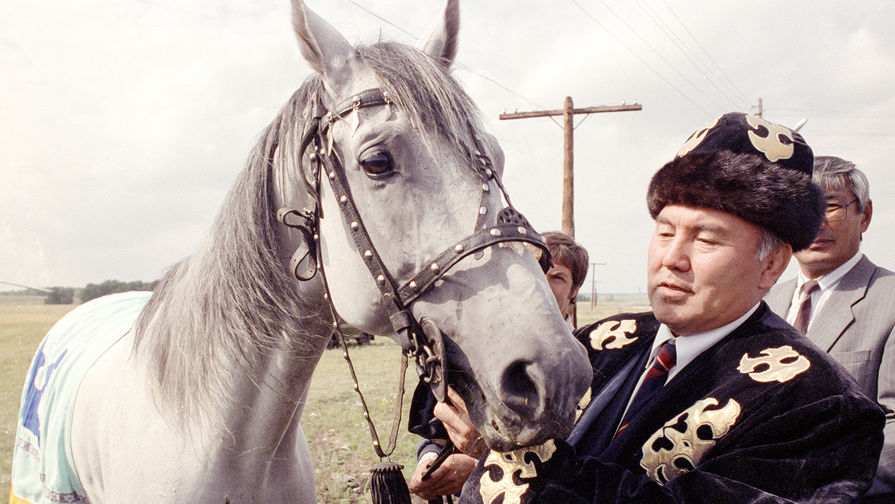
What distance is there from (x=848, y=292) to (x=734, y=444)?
225 cm

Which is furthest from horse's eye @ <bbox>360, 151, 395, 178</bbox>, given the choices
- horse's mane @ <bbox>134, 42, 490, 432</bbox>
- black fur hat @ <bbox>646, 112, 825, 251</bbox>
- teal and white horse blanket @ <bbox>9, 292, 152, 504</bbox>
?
teal and white horse blanket @ <bbox>9, 292, 152, 504</bbox>

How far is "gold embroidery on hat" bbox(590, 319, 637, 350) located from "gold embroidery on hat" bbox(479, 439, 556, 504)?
699 millimetres

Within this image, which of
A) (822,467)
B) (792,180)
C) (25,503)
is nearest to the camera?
(822,467)

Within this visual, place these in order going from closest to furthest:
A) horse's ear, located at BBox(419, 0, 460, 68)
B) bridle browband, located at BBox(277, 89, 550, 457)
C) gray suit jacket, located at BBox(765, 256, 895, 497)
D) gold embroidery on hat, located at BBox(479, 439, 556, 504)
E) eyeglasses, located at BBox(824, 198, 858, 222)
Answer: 1. gold embroidery on hat, located at BBox(479, 439, 556, 504)
2. bridle browband, located at BBox(277, 89, 550, 457)
3. horse's ear, located at BBox(419, 0, 460, 68)
4. gray suit jacket, located at BBox(765, 256, 895, 497)
5. eyeglasses, located at BBox(824, 198, 858, 222)

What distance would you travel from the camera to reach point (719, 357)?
5.11 ft

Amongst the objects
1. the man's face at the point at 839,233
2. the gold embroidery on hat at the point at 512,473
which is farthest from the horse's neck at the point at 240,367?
the man's face at the point at 839,233

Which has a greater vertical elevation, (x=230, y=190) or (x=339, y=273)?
(x=230, y=190)

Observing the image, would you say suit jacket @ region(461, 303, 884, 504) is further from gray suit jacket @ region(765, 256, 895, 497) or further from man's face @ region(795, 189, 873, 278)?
man's face @ region(795, 189, 873, 278)

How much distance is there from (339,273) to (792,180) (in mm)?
1429

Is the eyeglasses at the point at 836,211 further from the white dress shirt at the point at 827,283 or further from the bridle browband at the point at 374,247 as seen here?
the bridle browband at the point at 374,247

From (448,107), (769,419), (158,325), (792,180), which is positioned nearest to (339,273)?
(448,107)

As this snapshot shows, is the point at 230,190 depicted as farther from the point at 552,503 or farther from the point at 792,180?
the point at 792,180

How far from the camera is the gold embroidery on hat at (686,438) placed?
1398mm

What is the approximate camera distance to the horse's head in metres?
1.36
